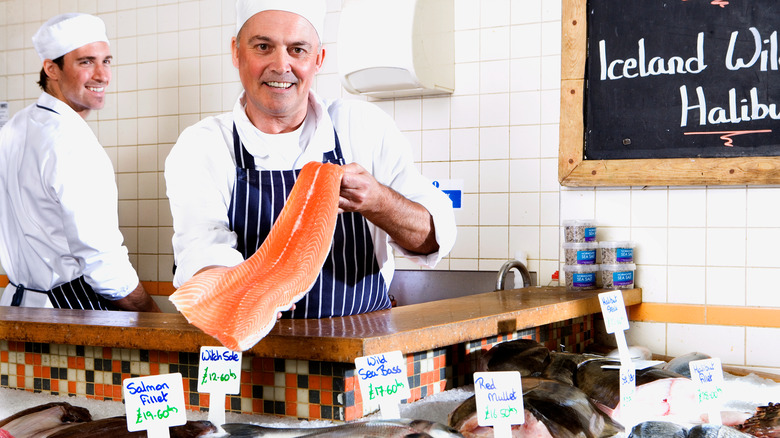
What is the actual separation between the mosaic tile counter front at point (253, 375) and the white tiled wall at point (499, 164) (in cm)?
170

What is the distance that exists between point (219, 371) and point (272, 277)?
22 cm

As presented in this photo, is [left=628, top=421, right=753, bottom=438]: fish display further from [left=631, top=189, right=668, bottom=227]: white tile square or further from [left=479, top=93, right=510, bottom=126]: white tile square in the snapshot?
[left=479, top=93, right=510, bottom=126]: white tile square

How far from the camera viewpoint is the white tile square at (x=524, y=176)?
3838mm

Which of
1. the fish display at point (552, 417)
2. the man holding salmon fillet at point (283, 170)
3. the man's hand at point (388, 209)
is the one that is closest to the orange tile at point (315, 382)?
the fish display at point (552, 417)

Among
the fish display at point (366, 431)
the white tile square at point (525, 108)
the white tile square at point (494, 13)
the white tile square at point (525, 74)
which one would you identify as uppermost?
the white tile square at point (494, 13)

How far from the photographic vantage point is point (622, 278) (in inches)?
140

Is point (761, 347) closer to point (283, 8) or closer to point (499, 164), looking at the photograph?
point (499, 164)

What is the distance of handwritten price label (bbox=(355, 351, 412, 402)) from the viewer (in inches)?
55.0

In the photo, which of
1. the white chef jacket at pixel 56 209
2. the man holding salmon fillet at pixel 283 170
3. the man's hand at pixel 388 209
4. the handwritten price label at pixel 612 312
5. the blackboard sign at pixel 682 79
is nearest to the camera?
the man's hand at pixel 388 209

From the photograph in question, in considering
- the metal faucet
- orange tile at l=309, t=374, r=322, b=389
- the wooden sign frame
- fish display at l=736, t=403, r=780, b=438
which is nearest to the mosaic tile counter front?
orange tile at l=309, t=374, r=322, b=389

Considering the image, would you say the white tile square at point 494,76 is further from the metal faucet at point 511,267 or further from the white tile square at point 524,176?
the metal faucet at point 511,267

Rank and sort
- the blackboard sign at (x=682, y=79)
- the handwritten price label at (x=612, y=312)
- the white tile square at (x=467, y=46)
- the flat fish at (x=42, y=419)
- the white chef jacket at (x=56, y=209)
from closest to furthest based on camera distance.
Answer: the flat fish at (x=42, y=419) → the handwritten price label at (x=612, y=312) → the white chef jacket at (x=56, y=209) → the blackboard sign at (x=682, y=79) → the white tile square at (x=467, y=46)

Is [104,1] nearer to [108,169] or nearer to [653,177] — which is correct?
[108,169]

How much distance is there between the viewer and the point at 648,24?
3582mm
